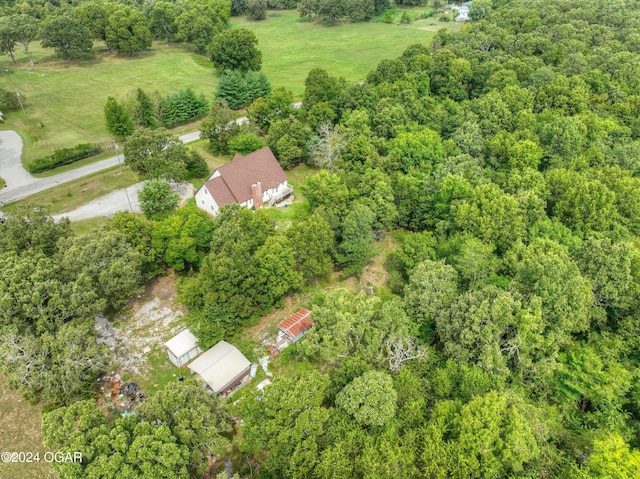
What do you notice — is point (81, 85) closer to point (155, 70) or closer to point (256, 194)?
point (155, 70)

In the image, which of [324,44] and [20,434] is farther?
[324,44]

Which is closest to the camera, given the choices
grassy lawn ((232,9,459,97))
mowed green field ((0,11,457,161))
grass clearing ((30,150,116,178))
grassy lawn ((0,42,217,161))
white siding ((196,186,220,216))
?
white siding ((196,186,220,216))

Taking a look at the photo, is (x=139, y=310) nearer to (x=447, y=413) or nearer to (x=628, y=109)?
(x=447, y=413)

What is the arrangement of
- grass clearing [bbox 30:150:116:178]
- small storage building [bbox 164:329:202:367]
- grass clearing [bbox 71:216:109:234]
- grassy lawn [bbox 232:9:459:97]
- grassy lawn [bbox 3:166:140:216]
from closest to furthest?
small storage building [bbox 164:329:202:367]
grass clearing [bbox 71:216:109:234]
grassy lawn [bbox 3:166:140:216]
grass clearing [bbox 30:150:116:178]
grassy lawn [bbox 232:9:459:97]

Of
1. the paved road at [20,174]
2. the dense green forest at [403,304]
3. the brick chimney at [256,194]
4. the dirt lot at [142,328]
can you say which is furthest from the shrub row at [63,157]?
the dirt lot at [142,328]

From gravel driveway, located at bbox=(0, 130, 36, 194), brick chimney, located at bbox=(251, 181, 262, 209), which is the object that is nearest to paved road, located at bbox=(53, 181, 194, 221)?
brick chimney, located at bbox=(251, 181, 262, 209)

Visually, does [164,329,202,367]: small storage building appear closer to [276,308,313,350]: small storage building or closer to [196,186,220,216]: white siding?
[276,308,313,350]: small storage building

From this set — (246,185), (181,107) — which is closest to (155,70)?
(181,107)
